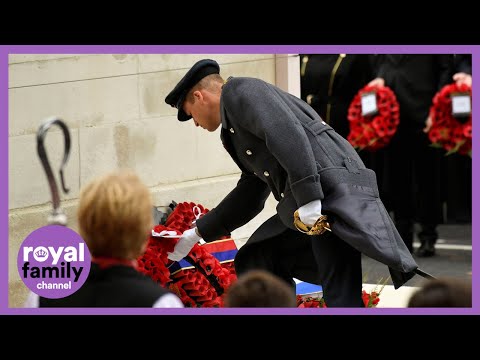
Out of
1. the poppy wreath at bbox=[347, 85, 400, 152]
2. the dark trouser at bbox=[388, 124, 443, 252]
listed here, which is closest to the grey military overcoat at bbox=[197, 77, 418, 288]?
the poppy wreath at bbox=[347, 85, 400, 152]

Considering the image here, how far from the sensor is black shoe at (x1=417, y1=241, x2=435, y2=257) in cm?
895

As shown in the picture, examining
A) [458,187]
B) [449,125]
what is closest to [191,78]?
[449,125]

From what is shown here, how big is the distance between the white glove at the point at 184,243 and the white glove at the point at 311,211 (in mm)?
795

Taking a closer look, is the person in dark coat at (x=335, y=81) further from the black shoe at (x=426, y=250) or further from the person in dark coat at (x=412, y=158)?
the black shoe at (x=426, y=250)

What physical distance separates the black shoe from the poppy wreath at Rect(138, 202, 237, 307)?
131 inches

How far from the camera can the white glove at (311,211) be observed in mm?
4859

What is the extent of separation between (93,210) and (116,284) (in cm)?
23

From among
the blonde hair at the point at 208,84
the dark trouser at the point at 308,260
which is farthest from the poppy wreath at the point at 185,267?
the blonde hair at the point at 208,84

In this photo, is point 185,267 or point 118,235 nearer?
point 118,235

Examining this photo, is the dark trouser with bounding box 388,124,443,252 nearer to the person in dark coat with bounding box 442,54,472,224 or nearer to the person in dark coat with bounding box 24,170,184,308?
the person in dark coat with bounding box 442,54,472,224

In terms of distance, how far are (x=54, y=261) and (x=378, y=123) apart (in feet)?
15.7

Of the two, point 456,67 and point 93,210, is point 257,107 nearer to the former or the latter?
point 93,210

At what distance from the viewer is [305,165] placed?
4828mm

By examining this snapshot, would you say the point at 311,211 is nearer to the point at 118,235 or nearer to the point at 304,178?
the point at 304,178
